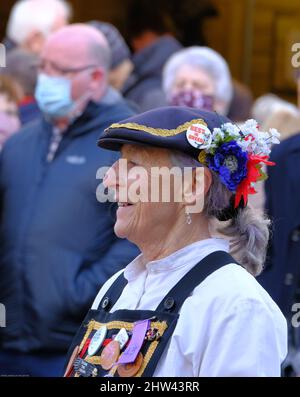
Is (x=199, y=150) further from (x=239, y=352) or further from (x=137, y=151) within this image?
(x=239, y=352)

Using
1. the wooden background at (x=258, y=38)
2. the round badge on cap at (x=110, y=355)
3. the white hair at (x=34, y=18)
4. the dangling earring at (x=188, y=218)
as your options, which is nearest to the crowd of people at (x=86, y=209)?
the dangling earring at (x=188, y=218)

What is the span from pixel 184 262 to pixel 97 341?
0.34 m

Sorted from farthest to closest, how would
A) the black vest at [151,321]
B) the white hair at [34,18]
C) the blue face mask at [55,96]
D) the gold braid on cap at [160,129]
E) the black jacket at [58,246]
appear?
the white hair at [34,18] → the blue face mask at [55,96] → the black jacket at [58,246] → the gold braid on cap at [160,129] → the black vest at [151,321]

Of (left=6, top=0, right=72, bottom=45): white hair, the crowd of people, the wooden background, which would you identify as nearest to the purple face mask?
the crowd of people

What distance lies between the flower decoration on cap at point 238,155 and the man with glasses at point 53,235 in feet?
6.03

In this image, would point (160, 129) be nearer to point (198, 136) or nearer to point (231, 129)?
point (198, 136)

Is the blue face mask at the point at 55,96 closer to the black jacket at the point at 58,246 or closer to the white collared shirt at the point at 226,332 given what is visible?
the black jacket at the point at 58,246

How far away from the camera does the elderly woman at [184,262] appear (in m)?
2.86

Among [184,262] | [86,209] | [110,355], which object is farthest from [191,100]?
[110,355]

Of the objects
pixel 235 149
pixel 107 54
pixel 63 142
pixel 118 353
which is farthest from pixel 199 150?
pixel 107 54

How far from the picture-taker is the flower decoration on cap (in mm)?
3104

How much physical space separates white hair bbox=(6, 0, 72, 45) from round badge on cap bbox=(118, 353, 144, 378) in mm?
5269

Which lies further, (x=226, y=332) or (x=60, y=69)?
(x=60, y=69)

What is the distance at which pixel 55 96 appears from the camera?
5484 millimetres
